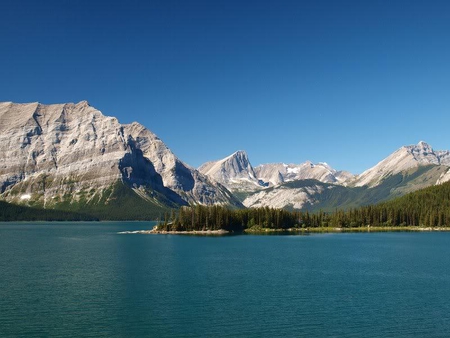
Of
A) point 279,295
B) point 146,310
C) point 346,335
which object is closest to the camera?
point 346,335

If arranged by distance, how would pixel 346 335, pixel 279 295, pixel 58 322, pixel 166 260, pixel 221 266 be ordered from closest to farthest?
pixel 346 335, pixel 58 322, pixel 279 295, pixel 221 266, pixel 166 260

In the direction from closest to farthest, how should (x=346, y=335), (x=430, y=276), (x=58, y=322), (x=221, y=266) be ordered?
(x=346, y=335)
(x=58, y=322)
(x=430, y=276)
(x=221, y=266)

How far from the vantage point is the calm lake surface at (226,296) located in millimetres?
61444

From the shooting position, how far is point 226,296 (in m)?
80.6

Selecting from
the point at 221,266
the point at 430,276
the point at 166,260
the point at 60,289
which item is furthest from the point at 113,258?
Result: the point at 430,276

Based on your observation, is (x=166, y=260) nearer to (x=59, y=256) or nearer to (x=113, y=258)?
(x=113, y=258)

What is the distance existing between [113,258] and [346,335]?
314 ft

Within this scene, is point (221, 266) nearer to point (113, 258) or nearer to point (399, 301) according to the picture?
point (113, 258)

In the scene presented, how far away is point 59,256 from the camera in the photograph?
143 m

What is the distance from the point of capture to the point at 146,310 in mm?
70812

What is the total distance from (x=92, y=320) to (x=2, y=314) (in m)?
14.6

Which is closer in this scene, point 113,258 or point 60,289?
point 60,289

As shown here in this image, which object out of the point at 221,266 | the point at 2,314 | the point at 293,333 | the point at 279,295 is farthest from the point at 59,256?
the point at 293,333

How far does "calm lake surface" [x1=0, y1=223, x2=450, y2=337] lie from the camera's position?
61444 mm
